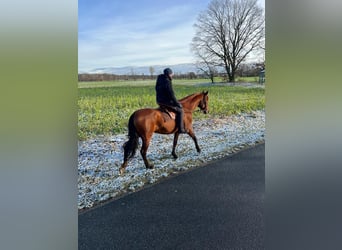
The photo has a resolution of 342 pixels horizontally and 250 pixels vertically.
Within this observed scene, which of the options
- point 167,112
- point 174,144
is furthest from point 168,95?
point 174,144

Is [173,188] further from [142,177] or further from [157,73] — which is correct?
[157,73]

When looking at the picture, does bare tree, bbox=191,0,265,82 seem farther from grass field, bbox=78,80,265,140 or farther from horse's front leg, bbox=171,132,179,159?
horse's front leg, bbox=171,132,179,159

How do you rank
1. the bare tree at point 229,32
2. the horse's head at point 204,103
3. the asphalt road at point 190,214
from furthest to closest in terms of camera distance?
the horse's head at point 204,103
the bare tree at point 229,32
the asphalt road at point 190,214

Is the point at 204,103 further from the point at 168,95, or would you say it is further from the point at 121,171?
the point at 121,171

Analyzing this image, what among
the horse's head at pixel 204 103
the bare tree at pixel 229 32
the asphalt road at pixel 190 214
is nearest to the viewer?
the asphalt road at pixel 190 214

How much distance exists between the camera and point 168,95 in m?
2.31

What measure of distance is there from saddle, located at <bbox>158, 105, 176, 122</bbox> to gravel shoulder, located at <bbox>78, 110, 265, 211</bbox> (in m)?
0.16

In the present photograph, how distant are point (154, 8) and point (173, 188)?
143 centimetres

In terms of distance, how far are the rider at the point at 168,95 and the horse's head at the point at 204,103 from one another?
0.55 feet

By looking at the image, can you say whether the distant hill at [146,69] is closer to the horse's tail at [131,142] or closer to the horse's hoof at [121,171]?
the horse's tail at [131,142]

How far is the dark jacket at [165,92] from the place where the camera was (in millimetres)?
→ 2273

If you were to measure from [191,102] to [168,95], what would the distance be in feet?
0.65

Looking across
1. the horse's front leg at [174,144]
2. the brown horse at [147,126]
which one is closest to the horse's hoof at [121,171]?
the brown horse at [147,126]

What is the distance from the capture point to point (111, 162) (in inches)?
88.8
